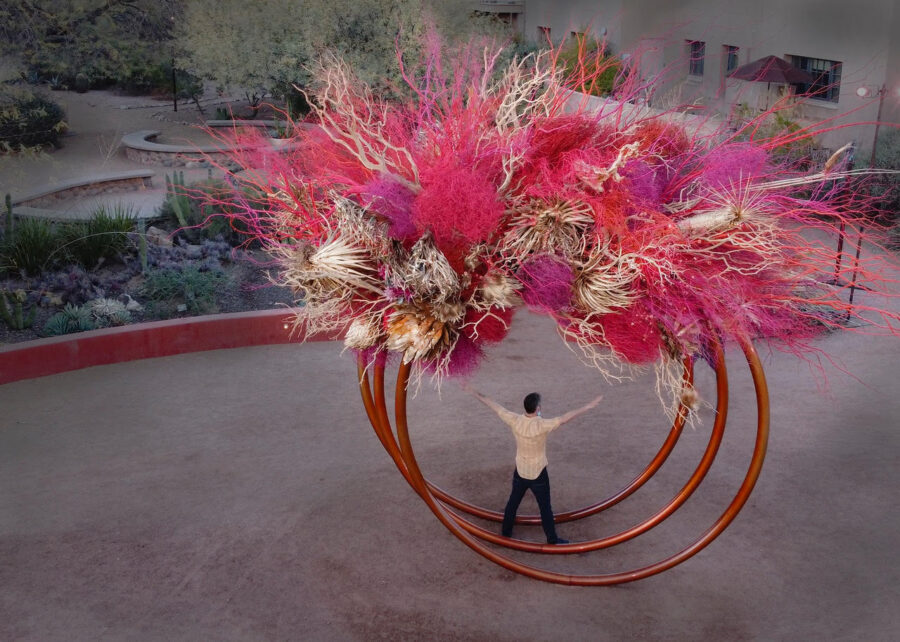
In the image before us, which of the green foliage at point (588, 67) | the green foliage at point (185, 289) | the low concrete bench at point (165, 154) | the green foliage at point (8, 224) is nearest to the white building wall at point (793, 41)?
the green foliage at point (588, 67)

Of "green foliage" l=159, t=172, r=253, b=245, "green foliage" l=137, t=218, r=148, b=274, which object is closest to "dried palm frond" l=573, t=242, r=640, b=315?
"green foliage" l=137, t=218, r=148, b=274

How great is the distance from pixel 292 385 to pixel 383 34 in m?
8.95

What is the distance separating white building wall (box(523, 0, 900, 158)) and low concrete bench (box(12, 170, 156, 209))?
8.21 m

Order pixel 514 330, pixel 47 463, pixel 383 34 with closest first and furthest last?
pixel 47 463 → pixel 514 330 → pixel 383 34

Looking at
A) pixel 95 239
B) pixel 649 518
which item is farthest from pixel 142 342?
Answer: pixel 649 518

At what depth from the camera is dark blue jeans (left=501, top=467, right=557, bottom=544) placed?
630 centimetres

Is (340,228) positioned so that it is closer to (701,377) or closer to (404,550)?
(404,550)

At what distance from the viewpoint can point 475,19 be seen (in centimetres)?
1972

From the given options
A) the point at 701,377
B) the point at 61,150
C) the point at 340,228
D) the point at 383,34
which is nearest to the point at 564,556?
the point at 340,228

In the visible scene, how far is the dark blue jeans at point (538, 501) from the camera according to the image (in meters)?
6.30

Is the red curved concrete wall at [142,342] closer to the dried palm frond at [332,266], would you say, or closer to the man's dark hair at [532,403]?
the man's dark hair at [532,403]

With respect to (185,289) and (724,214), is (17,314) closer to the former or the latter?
(185,289)

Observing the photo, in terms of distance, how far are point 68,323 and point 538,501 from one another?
6453 mm

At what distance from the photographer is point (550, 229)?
199 inches
